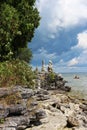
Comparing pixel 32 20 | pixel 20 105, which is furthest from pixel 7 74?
pixel 32 20

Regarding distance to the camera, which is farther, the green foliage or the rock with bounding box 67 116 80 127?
the green foliage

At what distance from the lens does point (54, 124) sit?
75.7 feet

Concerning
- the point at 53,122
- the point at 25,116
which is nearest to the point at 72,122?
the point at 53,122

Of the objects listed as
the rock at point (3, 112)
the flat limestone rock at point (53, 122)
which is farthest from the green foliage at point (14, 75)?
the rock at point (3, 112)

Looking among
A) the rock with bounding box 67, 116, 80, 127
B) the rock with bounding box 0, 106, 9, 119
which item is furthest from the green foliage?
the rock with bounding box 0, 106, 9, 119

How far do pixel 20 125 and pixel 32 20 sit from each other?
Answer: 19.5 m

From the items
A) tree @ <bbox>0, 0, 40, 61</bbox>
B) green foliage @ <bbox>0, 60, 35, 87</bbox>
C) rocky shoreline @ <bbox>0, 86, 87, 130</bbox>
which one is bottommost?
rocky shoreline @ <bbox>0, 86, 87, 130</bbox>

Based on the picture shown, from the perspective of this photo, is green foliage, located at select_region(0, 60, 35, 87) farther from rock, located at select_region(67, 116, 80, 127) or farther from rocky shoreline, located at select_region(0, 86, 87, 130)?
rock, located at select_region(67, 116, 80, 127)

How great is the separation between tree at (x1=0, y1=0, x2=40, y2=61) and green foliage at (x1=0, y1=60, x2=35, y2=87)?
6.23 feet

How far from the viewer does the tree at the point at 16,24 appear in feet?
112

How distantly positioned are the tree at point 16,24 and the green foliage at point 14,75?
6.23 feet

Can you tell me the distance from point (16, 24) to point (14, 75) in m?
6.51

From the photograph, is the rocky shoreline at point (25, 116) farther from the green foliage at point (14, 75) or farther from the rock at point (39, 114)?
the green foliage at point (14, 75)

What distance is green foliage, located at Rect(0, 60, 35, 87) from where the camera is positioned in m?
27.4
